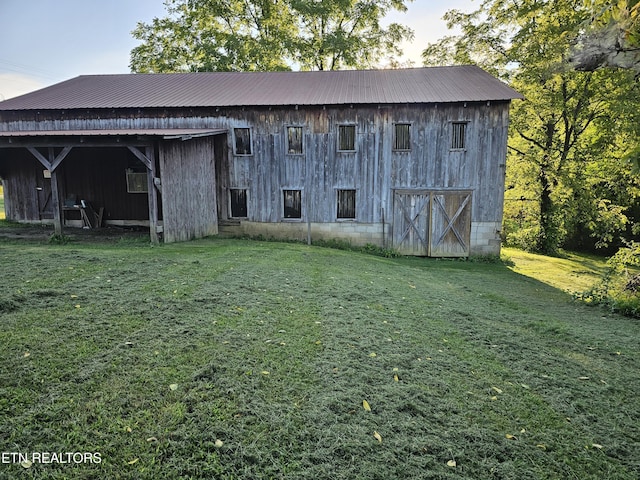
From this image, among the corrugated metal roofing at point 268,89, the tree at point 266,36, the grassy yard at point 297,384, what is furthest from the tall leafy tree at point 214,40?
the grassy yard at point 297,384

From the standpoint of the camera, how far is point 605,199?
19.7m

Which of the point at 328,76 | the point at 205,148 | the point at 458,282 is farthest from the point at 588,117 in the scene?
the point at 205,148

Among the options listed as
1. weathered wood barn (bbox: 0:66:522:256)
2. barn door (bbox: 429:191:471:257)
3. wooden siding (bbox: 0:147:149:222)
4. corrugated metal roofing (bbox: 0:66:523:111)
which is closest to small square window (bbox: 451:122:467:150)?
weathered wood barn (bbox: 0:66:522:256)

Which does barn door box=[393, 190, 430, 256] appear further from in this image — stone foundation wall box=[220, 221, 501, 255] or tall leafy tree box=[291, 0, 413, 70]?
tall leafy tree box=[291, 0, 413, 70]

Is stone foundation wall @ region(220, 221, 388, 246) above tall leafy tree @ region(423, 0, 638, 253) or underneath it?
underneath

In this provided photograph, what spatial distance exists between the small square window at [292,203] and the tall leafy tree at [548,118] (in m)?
11.5

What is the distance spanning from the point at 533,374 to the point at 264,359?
3055 millimetres

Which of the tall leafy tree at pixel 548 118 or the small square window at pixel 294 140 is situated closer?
the small square window at pixel 294 140

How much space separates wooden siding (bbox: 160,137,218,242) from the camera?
12555mm

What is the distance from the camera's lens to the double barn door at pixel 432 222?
1564 cm

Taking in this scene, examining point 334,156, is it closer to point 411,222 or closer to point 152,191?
point 411,222

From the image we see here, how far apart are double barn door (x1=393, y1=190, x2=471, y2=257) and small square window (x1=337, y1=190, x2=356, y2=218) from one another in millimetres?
1594

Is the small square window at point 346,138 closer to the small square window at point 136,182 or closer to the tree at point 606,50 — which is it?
the small square window at point 136,182

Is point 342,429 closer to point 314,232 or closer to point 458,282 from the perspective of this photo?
point 458,282
